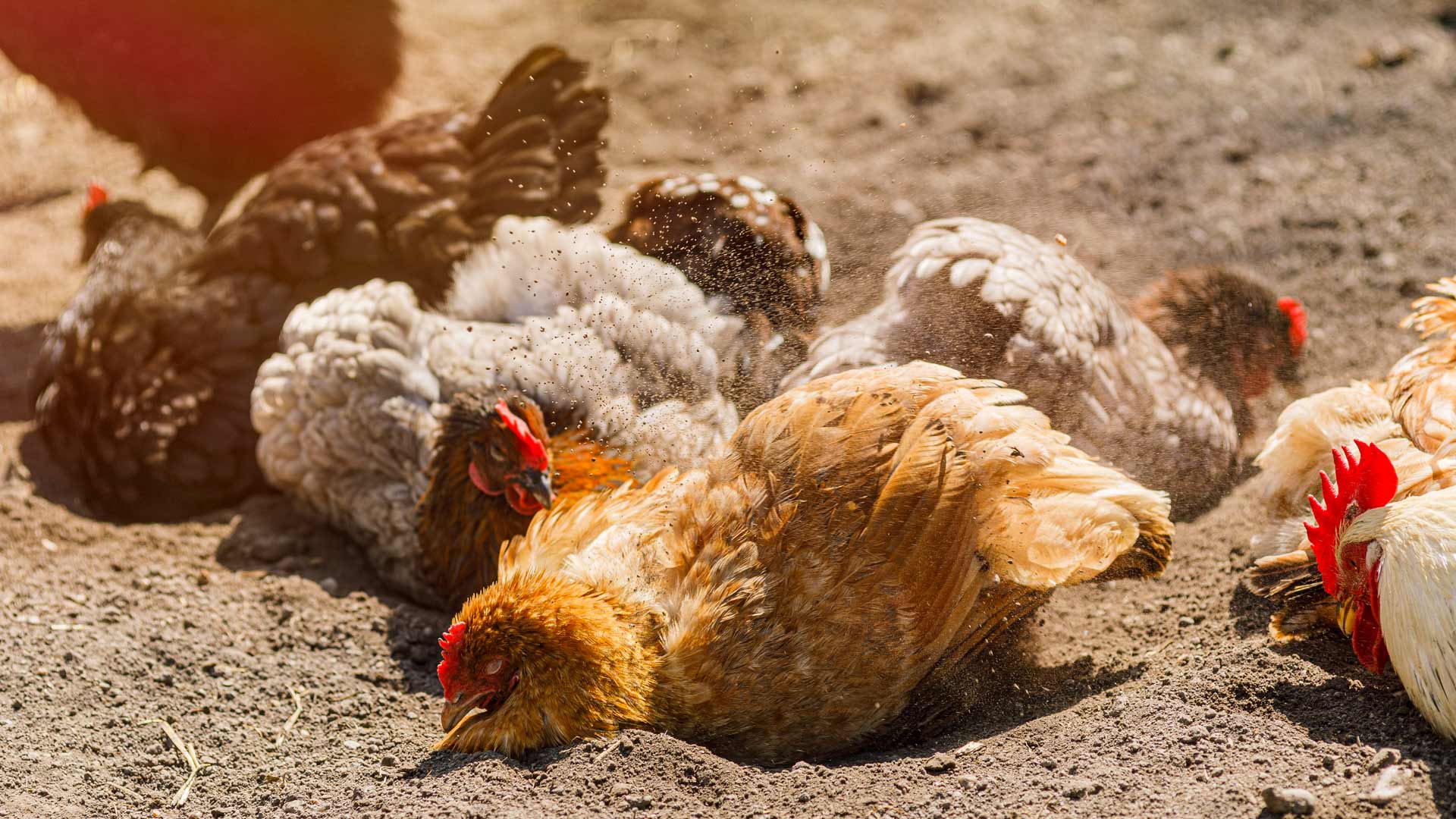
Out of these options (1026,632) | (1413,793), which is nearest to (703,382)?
(1026,632)

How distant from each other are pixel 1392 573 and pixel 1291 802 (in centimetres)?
66

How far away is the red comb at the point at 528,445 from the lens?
3373 mm

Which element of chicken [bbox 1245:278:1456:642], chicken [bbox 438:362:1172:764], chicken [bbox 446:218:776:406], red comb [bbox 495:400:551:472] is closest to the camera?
chicken [bbox 438:362:1172:764]

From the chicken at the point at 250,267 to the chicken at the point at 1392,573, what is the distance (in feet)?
10.5

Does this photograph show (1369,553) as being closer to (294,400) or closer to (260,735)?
(260,735)

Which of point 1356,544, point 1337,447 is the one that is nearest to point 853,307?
point 1337,447

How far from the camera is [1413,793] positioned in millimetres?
2203

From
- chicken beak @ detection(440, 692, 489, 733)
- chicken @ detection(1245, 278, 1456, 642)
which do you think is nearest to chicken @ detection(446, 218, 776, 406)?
chicken beak @ detection(440, 692, 489, 733)

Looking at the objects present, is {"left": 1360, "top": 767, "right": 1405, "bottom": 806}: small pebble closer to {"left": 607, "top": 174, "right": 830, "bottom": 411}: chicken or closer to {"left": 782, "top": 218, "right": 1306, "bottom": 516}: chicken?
{"left": 782, "top": 218, "right": 1306, "bottom": 516}: chicken

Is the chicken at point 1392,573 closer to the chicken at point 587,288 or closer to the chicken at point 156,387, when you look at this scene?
the chicken at point 587,288

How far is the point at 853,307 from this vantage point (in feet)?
14.8

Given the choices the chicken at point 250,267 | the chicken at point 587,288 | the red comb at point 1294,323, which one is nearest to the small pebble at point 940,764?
the chicken at point 587,288

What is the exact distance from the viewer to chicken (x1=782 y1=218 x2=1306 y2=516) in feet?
11.3

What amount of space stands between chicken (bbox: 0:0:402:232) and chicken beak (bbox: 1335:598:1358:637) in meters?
5.29
